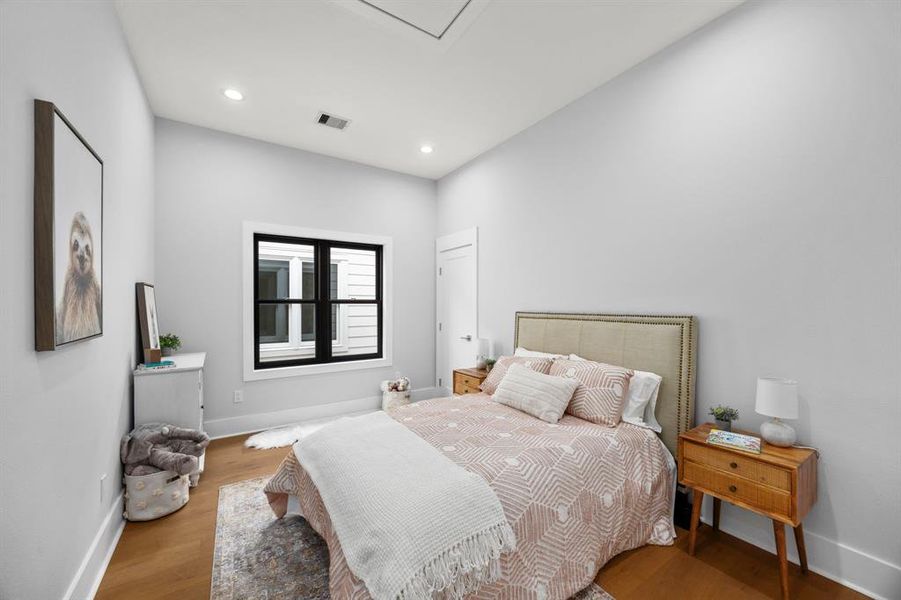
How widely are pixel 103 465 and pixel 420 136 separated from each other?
3462mm

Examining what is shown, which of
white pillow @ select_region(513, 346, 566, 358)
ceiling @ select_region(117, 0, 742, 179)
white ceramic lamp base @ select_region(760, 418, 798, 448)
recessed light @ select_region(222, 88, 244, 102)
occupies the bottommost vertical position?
white ceramic lamp base @ select_region(760, 418, 798, 448)

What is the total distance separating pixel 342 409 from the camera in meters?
4.36

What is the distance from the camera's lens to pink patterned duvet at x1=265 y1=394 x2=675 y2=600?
1.56 meters

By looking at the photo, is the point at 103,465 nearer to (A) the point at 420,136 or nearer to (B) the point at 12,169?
(B) the point at 12,169

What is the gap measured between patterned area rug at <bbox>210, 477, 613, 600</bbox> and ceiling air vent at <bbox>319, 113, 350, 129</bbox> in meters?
3.16

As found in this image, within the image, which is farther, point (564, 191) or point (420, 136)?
point (420, 136)

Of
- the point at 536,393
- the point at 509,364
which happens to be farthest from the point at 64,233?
the point at 509,364

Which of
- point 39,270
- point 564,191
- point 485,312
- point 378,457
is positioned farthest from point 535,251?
point 39,270

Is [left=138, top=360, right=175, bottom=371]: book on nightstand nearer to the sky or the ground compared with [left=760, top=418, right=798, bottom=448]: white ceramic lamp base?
nearer to the sky

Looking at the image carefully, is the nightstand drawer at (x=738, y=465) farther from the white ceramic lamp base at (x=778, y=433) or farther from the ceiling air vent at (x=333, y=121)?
the ceiling air vent at (x=333, y=121)

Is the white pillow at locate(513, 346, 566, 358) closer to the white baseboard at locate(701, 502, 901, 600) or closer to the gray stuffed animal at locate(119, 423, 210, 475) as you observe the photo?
the white baseboard at locate(701, 502, 901, 600)

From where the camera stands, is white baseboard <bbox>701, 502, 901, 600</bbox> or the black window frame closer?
white baseboard <bbox>701, 502, 901, 600</bbox>

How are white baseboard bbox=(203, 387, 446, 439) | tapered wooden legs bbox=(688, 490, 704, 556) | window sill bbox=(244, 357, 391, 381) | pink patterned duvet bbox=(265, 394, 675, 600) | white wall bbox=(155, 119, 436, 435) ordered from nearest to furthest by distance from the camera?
pink patterned duvet bbox=(265, 394, 675, 600), tapered wooden legs bbox=(688, 490, 704, 556), white wall bbox=(155, 119, 436, 435), white baseboard bbox=(203, 387, 446, 439), window sill bbox=(244, 357, 391, 381)

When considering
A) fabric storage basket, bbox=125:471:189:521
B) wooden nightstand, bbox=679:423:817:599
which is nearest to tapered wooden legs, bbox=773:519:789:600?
wooden nightstand, bbox=679:423:817:599
